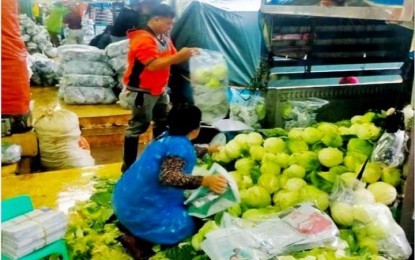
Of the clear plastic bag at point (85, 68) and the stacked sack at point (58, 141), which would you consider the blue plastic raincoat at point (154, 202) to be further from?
the clear plastic bag at point (85, 68)

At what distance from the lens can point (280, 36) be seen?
3359 millimetres

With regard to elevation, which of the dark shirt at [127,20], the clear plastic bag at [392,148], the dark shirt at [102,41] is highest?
the dark shirt at [127,20]

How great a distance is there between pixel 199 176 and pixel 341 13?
1140 millimetres

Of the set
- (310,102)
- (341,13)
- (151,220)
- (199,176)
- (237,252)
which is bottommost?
(151,220)

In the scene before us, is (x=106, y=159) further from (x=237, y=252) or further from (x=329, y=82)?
(x=237, y=252)

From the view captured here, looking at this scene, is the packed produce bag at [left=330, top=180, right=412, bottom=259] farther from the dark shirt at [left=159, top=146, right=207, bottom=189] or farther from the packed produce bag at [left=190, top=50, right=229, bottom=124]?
the packed produce bag at [left=190, top=50, right=229, bottom=124]

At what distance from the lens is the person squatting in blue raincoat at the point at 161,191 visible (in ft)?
8.19

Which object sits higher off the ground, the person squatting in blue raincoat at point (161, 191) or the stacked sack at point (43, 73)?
the person squatting in blue raincoat at point (161, 191)

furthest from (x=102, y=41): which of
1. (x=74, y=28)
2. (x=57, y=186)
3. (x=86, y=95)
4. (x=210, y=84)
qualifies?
(x=57, y=186)

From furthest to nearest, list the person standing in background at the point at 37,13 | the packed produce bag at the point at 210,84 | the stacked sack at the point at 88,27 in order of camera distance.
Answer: the person standing in background at the point at 37,13
the stacked sack at the point at 88,27
the packed produce bag at the point at 210,84

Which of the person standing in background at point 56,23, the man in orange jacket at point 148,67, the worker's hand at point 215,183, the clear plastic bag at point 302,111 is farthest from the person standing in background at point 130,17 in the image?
the person standing in background at point 56,23

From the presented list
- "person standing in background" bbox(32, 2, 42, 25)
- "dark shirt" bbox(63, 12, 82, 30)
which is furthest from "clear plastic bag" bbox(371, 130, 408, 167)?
"person standing in background" bbox(32, 2, 42, 25)

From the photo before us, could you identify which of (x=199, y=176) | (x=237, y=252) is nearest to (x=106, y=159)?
(x=199, y=176)

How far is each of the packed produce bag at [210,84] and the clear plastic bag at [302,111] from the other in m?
1.43
